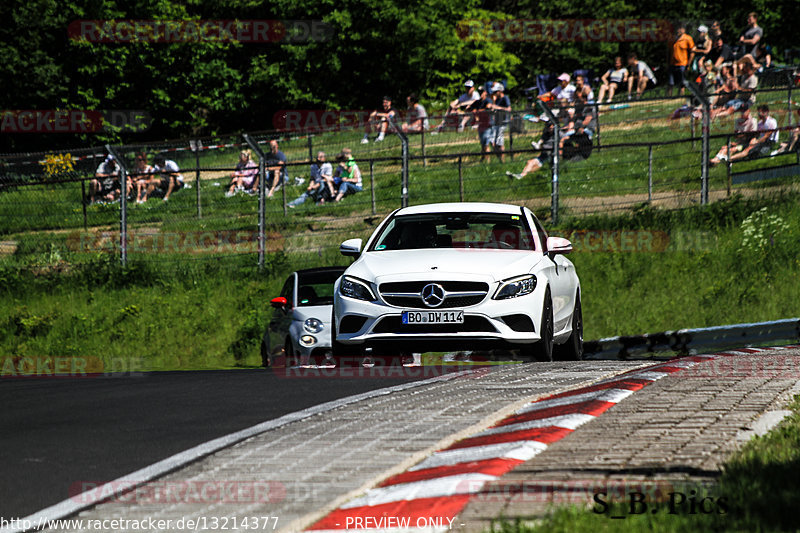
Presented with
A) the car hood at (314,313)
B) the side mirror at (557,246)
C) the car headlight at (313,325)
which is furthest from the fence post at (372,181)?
the side mirror at (557,246)

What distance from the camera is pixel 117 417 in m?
8.60

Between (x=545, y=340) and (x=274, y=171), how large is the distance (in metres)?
13.5

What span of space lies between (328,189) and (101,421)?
52.3ft

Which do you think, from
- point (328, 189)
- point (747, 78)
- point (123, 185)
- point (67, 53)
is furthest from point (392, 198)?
point (67, 53)

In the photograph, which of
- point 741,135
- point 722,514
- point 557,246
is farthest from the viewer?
point 741,135

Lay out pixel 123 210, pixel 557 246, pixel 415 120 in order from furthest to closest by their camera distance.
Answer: pixel 415 120 → pixel 123 210 → pixel 557 246

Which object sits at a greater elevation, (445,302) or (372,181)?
(372,181)

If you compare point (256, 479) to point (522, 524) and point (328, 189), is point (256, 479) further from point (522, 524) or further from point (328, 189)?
point (328, 189)

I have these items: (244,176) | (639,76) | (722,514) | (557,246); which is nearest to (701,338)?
(557,246)

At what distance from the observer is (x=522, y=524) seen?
4410 mm

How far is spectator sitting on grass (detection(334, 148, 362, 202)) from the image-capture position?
24109 mm

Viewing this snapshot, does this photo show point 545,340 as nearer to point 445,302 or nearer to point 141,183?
point 445,302

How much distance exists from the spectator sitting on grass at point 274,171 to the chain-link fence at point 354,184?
26 millimetres

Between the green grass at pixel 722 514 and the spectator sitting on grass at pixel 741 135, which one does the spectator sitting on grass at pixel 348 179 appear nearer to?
the spectator sitting on grass at pixel 741 135
